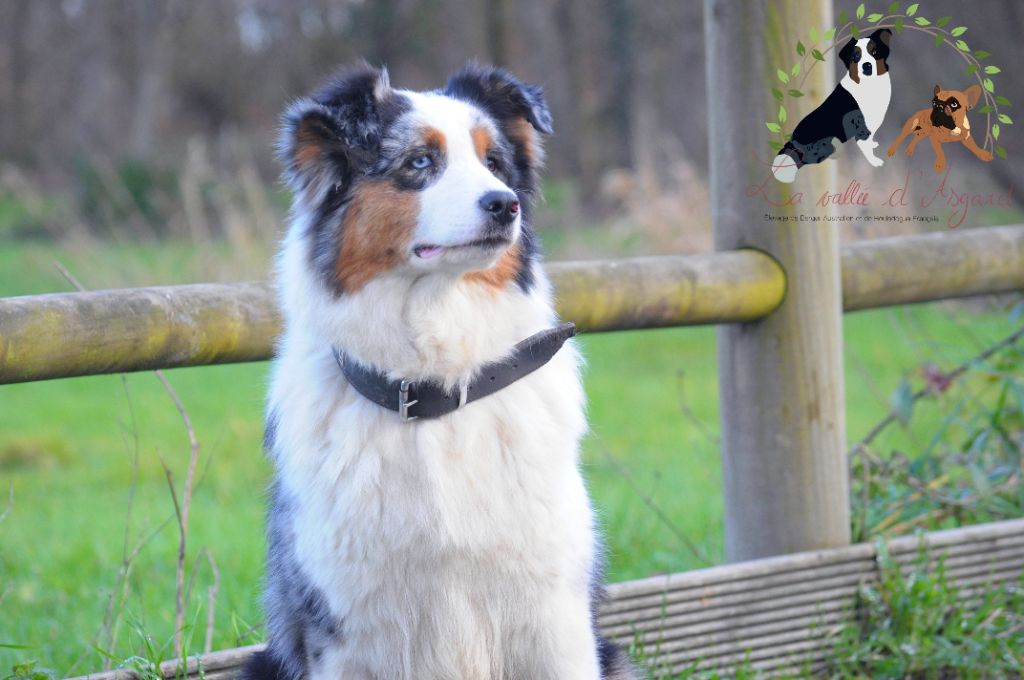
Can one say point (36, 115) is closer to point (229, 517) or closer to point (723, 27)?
point (229, 517)

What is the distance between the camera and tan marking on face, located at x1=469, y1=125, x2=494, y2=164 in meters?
2.53

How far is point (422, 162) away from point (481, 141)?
16cm

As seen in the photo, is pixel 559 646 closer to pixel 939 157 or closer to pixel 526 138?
pixel 526 138

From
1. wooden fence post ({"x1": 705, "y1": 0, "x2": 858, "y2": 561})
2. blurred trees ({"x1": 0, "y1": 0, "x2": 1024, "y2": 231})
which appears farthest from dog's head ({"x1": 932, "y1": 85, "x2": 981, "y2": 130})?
blurred trees ({"x1": 0, "y1": 0, "x2": 1024, "y2": 231})

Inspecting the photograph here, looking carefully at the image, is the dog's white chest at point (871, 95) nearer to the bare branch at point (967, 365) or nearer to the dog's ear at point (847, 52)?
the dog's ear at point (847, 52)

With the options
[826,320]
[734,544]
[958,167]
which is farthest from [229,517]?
[958,167]

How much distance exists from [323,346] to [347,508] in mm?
393

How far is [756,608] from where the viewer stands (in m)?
3.01

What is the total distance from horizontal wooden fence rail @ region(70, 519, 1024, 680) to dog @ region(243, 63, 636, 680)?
309 mm

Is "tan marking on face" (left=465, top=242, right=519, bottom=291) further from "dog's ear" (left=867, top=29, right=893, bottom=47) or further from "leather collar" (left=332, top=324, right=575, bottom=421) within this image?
"dog's ear" (left=867, top=29, right=893, bottom=47)

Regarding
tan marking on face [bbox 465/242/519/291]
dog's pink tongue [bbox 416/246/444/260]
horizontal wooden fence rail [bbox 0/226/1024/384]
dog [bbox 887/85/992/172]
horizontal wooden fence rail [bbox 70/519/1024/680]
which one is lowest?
horizontal wooden fence rail [bbox 70/519/1024/680]

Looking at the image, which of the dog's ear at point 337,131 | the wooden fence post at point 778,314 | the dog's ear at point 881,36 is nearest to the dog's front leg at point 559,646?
the wooden fence post at point 778,314

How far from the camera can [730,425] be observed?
314cm

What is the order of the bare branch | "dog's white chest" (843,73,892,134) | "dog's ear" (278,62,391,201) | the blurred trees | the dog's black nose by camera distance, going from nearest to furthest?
the dog's black nose → "dog's ear" (278,62,391,201) → "dog's white chest" (843,73,892,134) → the bare branch → the blurred trees
